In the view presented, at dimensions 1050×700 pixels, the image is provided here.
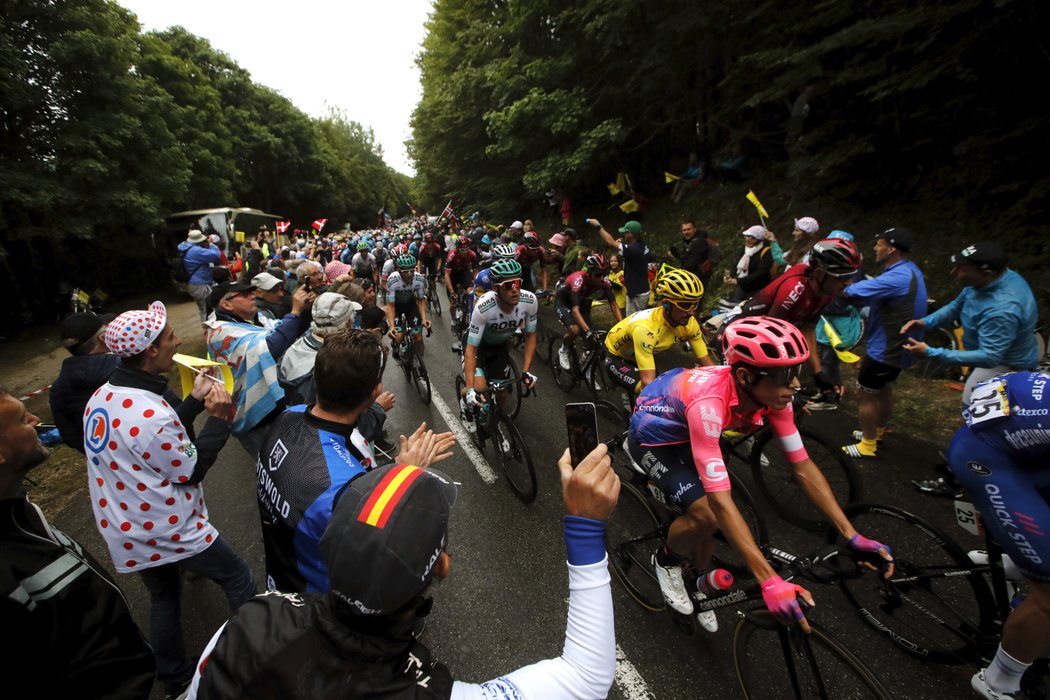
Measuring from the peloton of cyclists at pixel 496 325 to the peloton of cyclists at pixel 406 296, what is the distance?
2.68m

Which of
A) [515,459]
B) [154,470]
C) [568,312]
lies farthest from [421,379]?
[154,470]

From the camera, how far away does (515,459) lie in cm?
461

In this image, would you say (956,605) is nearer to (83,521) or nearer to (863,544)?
(863,544)

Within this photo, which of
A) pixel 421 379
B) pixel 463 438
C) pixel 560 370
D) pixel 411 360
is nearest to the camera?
pixel 463 438

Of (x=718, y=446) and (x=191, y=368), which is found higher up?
(x=191, y=368)

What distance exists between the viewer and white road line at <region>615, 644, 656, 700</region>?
2523mm

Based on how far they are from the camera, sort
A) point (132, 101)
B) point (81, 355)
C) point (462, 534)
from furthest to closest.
A: 1. point (132, 101)
2. point (462, 534)
3. point (81, 355)

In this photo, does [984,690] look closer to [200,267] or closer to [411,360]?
[411,360]

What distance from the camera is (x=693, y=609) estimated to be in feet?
9.02

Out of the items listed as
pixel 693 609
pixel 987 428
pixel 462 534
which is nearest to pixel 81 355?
pixel 462 534

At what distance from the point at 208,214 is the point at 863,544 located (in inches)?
1164

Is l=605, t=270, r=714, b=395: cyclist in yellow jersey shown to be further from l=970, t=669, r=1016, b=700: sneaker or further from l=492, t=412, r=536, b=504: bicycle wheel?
l=970, t=669, r=1016, b=700: sneaker

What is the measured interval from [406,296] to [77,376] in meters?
5.08

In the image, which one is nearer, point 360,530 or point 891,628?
point 360,530
